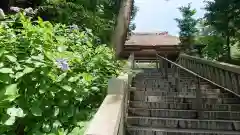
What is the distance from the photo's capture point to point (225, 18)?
13188 millimetres

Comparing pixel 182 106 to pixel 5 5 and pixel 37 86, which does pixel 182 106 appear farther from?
pixel 5 5

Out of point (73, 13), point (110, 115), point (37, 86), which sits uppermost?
point (73, 13)

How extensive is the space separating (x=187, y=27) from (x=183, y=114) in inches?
607

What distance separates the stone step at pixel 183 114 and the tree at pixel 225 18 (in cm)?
865

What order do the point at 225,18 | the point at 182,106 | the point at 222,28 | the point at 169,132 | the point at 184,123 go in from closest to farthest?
1. the point at 169,132
2. the point at 184,123
3. the point at 182,106
4. the point at 225,18
5. the point at 222,28

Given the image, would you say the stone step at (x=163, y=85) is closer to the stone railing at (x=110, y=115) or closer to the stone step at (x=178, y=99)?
the stone step at (x=178, y=99)

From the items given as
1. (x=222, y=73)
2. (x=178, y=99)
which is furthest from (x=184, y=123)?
(x=222, y=73)

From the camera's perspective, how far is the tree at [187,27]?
1903 centimetres

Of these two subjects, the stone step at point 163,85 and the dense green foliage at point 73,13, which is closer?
the stone step at point 163,85

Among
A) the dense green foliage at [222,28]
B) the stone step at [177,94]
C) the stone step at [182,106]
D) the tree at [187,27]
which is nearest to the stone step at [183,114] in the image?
the stone step at [182,106]

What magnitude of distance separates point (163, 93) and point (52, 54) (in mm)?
4282

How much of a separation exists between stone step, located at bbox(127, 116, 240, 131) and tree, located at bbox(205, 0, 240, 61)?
9089mm

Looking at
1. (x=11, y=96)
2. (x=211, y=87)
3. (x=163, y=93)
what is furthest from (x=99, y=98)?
(x=211, y=87)

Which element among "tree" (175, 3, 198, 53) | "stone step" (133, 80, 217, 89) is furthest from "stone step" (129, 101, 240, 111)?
"tree" (175, 3, 198, 53)
